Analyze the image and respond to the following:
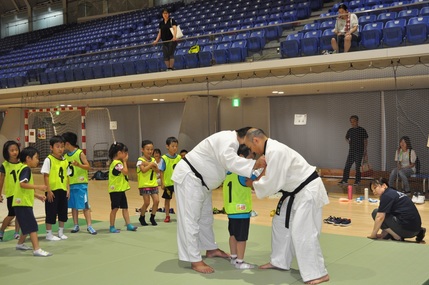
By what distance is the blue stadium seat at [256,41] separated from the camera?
40.4 ft

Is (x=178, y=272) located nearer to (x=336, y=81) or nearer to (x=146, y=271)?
(x=146, y=271)

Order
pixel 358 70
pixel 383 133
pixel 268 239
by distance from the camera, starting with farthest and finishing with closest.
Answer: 1. pixel 383 133
2. pixel 358 70
3. pixel 268 239

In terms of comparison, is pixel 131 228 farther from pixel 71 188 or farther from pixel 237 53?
pixel 237 53

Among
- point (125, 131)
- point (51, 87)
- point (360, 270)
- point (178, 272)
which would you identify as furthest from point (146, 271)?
point (125, 131)

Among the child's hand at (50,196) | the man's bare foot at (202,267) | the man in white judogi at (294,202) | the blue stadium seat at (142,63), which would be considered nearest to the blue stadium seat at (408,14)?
the blue stadium seat at (142,63)

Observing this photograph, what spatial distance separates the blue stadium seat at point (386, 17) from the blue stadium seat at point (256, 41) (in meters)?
2.98

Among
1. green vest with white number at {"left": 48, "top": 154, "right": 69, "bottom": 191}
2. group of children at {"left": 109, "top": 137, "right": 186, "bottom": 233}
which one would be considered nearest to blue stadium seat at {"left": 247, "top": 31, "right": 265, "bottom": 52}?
→ group of children at {"left": 109, "top": 137, "right": 186, "bottom": 233}

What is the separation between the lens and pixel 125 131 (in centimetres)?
1980

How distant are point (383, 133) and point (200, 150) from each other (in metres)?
9.60

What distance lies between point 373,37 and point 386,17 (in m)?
1.22

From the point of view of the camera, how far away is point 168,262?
221 inches

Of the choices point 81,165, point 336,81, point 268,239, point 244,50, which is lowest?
point 268,239

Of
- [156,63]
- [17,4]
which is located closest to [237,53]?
[156,63]

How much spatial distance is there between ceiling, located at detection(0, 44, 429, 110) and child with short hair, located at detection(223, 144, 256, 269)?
18.6 ft
